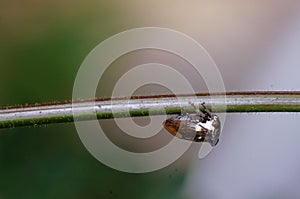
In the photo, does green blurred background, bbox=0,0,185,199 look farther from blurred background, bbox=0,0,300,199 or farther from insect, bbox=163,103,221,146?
insect, bbox=163,103,221,146

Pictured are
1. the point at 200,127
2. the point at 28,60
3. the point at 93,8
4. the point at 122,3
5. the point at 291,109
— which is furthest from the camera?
the point at 122,3

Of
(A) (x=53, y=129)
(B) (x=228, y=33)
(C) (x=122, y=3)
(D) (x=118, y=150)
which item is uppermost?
(C) (x=122, y=3)

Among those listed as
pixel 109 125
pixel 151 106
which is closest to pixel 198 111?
pixel 151 106

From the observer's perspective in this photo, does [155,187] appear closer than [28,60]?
Yes

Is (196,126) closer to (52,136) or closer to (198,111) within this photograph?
(198,111)

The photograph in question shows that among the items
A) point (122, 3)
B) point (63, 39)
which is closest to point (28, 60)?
point (63, 39)

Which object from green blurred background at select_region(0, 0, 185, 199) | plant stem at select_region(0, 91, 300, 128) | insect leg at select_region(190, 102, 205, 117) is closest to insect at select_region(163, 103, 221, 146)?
insect leg at select_region(190, 102, 205, 117)

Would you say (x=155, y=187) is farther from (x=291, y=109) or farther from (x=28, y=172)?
(x=291, y=109)

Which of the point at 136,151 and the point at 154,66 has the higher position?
the point at 154,66
